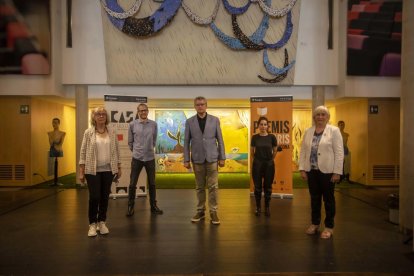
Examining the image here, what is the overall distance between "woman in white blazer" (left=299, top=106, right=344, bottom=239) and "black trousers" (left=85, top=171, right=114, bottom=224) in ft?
7.96

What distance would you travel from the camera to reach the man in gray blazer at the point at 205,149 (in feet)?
16.8

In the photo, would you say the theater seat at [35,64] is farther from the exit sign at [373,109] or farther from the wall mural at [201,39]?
the exit sign at [373,109]

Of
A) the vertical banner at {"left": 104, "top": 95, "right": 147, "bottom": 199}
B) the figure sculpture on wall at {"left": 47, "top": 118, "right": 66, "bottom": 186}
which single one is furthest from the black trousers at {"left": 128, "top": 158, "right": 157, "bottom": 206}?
the figure sculpture on wall at {"left": 47, "top": 118, "right": 66, "bottom": 186}

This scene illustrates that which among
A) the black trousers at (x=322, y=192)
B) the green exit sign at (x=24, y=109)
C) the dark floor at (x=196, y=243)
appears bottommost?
the dark floor at (x=196, y=243)

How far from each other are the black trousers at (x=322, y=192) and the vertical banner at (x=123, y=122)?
150 inches

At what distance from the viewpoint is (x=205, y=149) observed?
5121mm

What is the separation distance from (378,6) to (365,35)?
76 centimetres

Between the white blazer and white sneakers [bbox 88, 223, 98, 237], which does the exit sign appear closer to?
the white blazer

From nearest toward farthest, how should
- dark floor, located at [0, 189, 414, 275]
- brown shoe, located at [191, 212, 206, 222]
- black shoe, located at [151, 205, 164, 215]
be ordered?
dark floor, located at [0, 189, 414, 275], brown shoe, located at [191, 212, 206, 222], black shoe, located at [151, 205, 164, 215]

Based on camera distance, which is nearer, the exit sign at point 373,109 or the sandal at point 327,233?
the sandal at point 327,233

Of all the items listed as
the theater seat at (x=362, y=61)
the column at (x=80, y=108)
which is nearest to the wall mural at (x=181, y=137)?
the column at (x=80, y=108)

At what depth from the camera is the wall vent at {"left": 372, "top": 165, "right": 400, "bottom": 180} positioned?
32.3 feet

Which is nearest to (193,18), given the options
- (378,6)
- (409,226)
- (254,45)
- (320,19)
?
(254,45)

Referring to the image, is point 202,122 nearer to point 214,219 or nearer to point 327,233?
point 214,219
